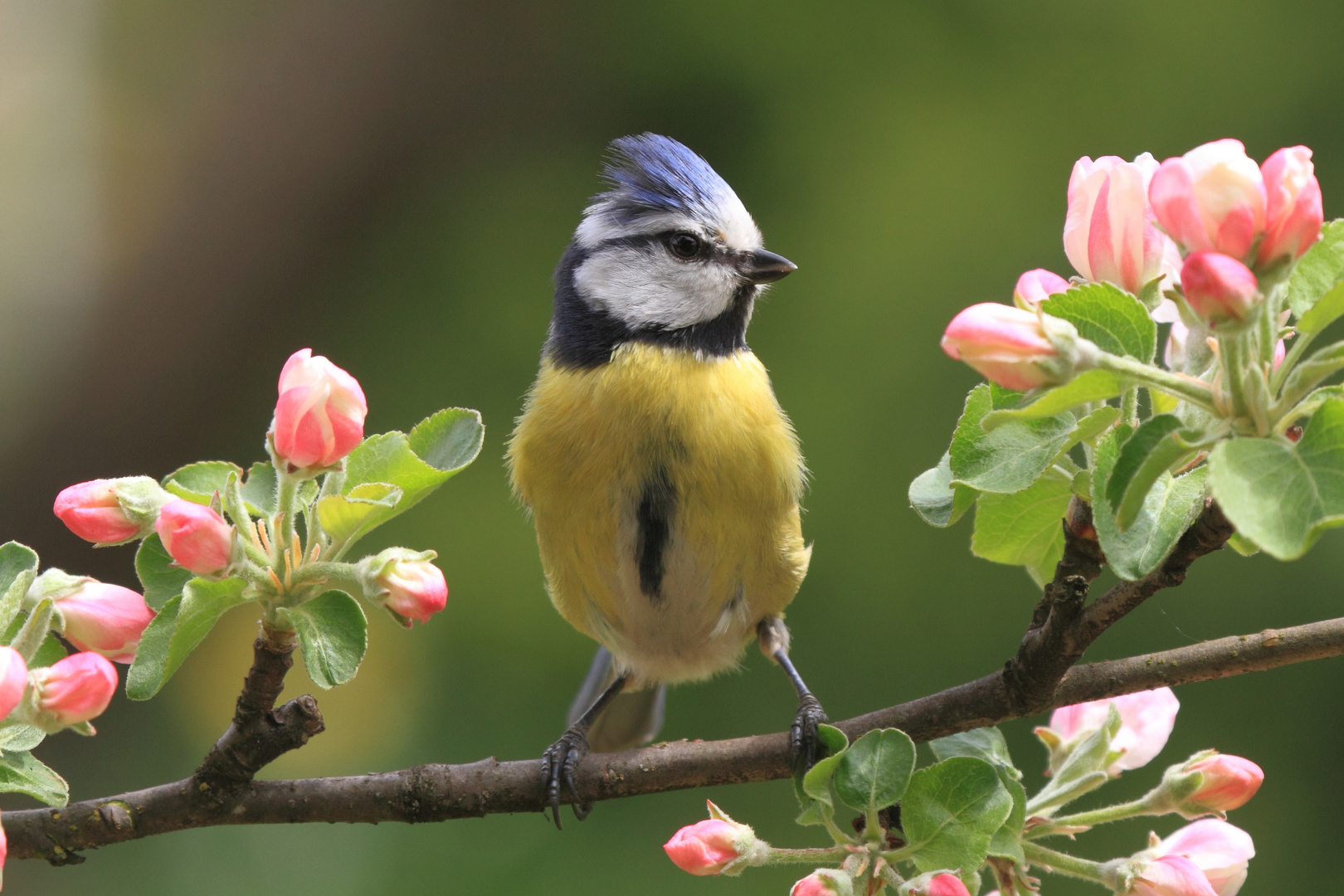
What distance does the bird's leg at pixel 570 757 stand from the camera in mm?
1567

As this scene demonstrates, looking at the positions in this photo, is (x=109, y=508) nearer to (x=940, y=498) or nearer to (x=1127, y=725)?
(x=940, y=498)

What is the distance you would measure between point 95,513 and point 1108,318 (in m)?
0.93

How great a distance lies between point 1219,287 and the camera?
0.85 metres

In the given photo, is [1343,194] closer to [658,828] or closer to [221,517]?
[658,828]

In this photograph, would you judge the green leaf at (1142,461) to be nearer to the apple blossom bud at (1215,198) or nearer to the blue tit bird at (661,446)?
the apple blossom bud at (1215,198)

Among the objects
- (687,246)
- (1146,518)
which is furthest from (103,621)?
(687,246)

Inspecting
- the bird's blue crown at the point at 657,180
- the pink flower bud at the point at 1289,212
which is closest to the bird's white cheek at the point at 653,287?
the bird's blue crown at the point at 657,180

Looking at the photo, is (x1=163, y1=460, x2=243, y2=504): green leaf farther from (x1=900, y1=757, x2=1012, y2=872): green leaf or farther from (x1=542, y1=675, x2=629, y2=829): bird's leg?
(x1=900, y1=757, x2=1012, y2=872): green leaf

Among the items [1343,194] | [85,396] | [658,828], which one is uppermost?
[1343,194]

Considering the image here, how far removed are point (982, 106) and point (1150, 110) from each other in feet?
1.73

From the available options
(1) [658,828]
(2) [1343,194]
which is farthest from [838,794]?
(2) [1343,194]

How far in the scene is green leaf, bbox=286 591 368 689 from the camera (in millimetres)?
1148

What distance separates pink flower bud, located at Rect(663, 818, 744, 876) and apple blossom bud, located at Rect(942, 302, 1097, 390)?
578 millimetres

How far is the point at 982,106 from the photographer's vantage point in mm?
3826
